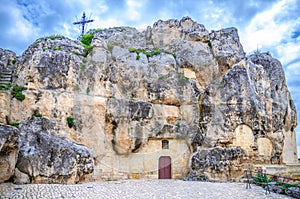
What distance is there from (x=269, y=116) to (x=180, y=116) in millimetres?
7126

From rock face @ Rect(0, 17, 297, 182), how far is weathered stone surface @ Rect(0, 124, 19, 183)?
15.1ft

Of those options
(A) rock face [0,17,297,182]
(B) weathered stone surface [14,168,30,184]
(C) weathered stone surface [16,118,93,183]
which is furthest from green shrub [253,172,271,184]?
(B) weathered stone surface [14,168,30,184]

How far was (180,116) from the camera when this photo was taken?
74.8ft

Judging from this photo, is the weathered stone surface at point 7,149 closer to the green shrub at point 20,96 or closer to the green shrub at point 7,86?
the green shrub at point 20,96

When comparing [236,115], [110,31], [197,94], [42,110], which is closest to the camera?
[42,110]

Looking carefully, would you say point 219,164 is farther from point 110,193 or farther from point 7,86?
point 7,86

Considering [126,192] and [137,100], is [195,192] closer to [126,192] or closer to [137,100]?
[126,192]

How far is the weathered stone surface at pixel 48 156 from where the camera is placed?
14.9m

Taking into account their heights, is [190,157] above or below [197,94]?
below

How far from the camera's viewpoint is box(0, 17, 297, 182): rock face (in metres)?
19.0

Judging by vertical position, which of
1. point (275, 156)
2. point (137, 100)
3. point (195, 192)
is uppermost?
point (137, 100)

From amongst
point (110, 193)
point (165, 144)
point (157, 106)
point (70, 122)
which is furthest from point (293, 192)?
point (70, 122)

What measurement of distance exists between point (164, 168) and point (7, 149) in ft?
Result: 41.1

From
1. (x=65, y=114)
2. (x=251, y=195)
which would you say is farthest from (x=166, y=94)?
(x=251, y=195)
